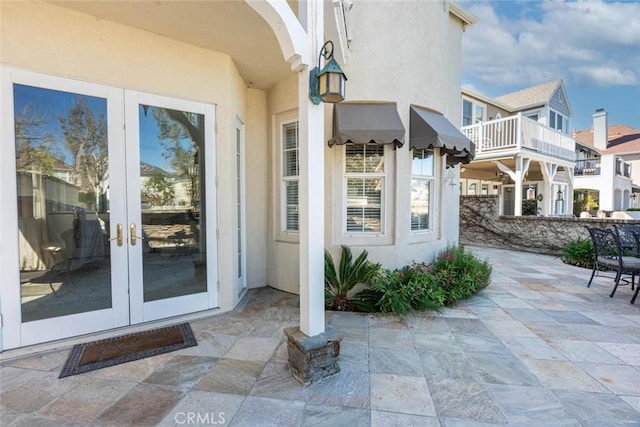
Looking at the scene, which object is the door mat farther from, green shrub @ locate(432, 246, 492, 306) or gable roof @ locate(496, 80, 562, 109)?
gable roof @ locate(496, 80, 562, 109)

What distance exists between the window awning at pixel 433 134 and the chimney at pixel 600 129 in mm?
27692

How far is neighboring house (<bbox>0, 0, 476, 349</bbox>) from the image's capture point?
316cm

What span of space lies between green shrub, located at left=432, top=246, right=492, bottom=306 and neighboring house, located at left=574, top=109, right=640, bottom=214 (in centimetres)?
1862

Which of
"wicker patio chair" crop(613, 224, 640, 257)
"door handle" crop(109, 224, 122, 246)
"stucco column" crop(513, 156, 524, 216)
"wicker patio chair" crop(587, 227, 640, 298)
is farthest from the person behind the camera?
"stucco column" crop(513, 156, 524, 216)

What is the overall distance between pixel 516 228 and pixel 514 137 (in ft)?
12.1

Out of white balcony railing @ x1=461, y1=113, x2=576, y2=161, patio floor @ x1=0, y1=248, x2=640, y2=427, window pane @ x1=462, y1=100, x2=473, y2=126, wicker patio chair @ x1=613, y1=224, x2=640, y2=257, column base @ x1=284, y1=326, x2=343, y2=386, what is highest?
window pane @ x1=462, y1=100, x2=473, y2=126

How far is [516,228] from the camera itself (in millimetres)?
10484

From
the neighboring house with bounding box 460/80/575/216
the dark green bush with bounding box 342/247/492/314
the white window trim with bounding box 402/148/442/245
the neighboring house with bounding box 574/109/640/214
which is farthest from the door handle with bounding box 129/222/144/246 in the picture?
the neighboring house with bounding box 574/109/640/214

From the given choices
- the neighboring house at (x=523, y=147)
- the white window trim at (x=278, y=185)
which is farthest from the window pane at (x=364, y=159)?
the neighboring house at (x=523, y=147)

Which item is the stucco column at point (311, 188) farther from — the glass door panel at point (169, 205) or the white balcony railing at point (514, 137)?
the white balcony railing at point (514, 137)

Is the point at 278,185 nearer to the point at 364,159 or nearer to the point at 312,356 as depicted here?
the point at 364,159

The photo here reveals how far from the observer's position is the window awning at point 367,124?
4422mm

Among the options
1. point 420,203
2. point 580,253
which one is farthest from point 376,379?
point 580,253

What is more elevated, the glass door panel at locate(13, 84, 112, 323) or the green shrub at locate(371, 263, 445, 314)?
the glass door panel at locate(13, 84, 112, 323)
